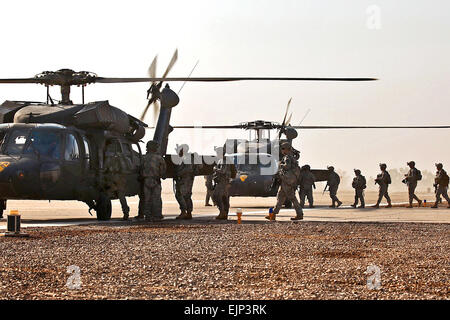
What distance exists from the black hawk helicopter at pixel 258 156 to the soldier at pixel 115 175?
773cm

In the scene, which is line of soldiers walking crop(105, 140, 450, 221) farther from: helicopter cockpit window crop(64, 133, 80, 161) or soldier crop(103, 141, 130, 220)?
helicopter cockpit window crop(64, 133, 80, 161)

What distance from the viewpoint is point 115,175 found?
17.8m

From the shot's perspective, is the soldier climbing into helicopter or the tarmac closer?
the tarmac

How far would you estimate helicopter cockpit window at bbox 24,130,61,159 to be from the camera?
15.9 m

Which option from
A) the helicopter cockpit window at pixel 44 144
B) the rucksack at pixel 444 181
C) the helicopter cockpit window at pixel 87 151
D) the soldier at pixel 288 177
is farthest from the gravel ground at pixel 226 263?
the rucksack at pixel 444 181

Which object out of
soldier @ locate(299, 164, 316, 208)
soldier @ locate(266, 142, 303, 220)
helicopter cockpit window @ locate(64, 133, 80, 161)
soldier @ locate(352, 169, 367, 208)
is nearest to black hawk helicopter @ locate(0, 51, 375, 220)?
helicopter cockpit window @ locate(64, 133, 80, 161)

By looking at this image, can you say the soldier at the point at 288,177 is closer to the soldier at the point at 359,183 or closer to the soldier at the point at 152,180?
the soldier at the point at 152,180

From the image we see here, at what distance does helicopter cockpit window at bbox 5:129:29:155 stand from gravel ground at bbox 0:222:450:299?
124 inches

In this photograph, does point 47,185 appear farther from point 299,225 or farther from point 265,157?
point 265,157

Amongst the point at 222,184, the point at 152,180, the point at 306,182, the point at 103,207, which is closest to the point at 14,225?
the point at 152,180

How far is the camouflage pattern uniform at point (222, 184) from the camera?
17108 millimetres
